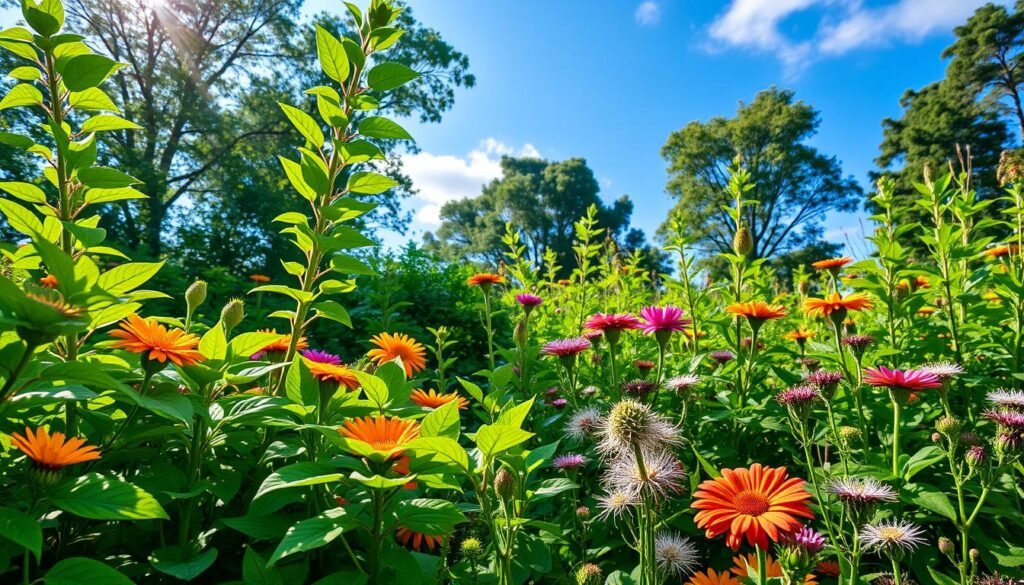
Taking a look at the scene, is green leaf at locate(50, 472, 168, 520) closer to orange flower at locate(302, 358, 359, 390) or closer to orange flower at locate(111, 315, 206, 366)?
orange flower at locate(111, 315, 206, 366)

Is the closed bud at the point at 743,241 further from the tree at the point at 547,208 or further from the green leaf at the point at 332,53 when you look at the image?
the tree at the point at 547,208

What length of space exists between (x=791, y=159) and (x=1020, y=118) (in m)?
7.28

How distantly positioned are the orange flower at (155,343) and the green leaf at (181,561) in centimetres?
30

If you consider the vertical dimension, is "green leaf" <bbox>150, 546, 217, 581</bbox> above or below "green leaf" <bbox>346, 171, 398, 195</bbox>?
below

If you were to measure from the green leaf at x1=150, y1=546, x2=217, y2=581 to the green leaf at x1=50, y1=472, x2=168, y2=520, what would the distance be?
12 cm

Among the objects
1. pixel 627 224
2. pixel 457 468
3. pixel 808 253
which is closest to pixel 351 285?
pixel 457 468

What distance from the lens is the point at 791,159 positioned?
21906 mm

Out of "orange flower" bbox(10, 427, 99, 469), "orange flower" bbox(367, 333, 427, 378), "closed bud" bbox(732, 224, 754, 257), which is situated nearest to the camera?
"orange flower" bbox(10, 427, 99, 469)

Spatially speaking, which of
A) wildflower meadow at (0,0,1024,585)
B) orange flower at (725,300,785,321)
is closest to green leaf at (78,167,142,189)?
wildflower meadow at (0,0,1024,585)

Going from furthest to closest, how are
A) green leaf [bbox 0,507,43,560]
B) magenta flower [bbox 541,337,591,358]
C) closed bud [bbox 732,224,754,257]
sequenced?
closed bud [bbox 732,224,754,257], magenta flower [bbox 541,337,591,358], green leaf [bbox 0,507,43,560]

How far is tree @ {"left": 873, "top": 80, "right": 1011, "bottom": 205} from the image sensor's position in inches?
659

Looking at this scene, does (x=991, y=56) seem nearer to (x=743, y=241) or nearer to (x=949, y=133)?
(x=949, y=133)

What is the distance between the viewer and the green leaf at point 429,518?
31.4 inches

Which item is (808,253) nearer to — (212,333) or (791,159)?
(791,159)
